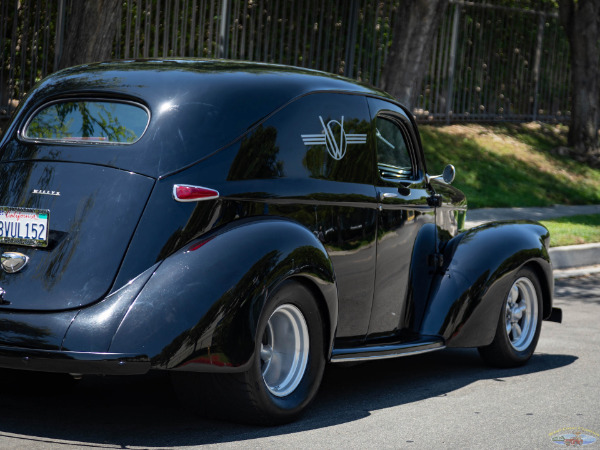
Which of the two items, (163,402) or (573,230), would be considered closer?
(163,402)

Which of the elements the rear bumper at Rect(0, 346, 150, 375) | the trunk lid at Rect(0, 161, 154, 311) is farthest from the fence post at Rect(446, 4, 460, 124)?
the rear bumper at Rect(0, 346, 150, 375)

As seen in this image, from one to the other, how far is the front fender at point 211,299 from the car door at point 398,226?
1091 mm

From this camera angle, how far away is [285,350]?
514 centimetres

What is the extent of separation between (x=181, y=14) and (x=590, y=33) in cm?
829

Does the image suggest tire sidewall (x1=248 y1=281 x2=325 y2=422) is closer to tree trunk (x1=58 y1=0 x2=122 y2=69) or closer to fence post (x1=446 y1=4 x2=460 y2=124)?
tree trunk (x1=58 y1=0 x2=122 y2=69)

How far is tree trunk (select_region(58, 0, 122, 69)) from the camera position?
977 cm

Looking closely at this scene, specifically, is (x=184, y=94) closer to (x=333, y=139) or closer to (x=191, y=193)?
(x=191, y=193)

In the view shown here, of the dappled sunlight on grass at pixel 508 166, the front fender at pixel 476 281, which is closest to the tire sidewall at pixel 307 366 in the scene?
the front fender at pixel 476 281

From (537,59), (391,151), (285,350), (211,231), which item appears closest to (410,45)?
(391,151)

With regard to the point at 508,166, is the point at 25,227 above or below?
above

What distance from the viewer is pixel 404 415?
5480 millimetres

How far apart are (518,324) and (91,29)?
5018 mm

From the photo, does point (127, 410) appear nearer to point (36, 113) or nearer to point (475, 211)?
point (36, 113)

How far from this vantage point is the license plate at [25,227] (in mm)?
4754
